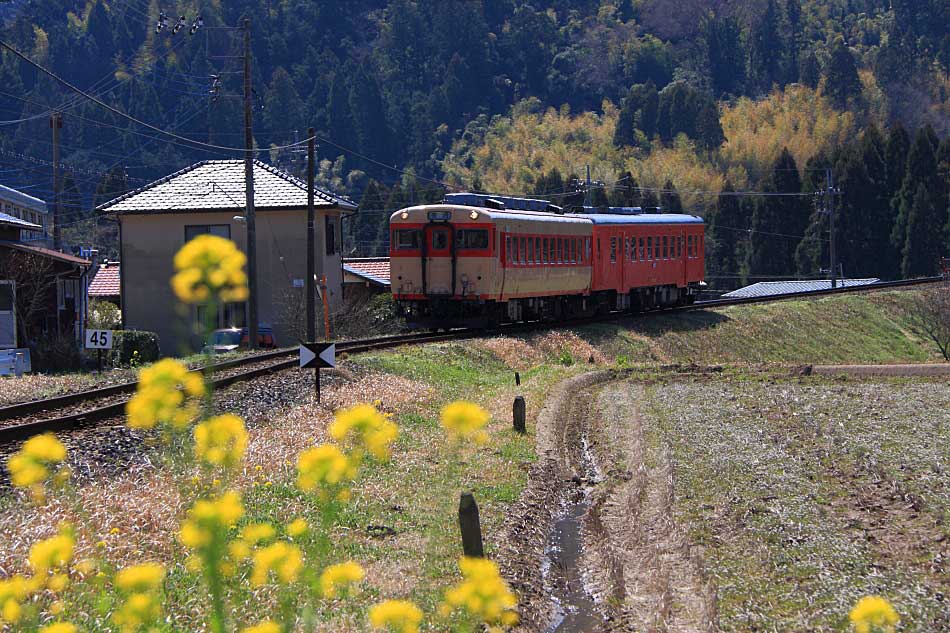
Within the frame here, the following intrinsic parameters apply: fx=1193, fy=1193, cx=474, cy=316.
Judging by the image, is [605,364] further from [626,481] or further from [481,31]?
[481,31]

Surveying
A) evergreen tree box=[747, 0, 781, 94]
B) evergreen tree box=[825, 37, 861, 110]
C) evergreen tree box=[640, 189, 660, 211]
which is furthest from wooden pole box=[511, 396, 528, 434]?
evergreen tree box=[747, 0, 781, 94]

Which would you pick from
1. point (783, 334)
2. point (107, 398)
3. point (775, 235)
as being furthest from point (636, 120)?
point (107, 398)

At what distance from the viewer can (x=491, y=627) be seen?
630cm

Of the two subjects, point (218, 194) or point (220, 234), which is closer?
point (220, 234)

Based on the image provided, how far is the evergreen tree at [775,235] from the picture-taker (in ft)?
223

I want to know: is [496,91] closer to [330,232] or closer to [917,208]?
[917,208]

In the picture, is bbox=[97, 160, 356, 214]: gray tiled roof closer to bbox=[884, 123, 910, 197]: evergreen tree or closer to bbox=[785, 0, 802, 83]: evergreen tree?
bbox=[884, 123, 910, 197]: evergreen tree

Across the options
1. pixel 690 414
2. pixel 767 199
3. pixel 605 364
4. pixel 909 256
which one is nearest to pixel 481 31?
pixel 767 199

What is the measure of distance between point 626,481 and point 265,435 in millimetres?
3861

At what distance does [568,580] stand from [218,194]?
30.2m

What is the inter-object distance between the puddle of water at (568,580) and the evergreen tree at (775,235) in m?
58.9

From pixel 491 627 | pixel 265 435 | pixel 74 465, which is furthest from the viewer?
pixel 265 435

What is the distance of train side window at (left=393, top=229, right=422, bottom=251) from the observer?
85.7 ft

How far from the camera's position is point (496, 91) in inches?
5458
